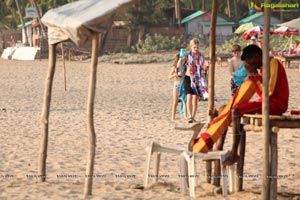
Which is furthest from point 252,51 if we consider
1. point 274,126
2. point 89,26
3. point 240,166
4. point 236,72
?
point 236,72

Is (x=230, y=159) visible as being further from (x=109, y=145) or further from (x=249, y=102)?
(x=109, y=145)

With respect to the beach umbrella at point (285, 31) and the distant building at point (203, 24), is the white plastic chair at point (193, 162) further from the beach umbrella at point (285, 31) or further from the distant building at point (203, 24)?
the distant building at point (203, 24)

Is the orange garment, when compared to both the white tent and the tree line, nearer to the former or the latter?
the white tent

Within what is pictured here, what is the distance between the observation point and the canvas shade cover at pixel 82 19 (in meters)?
6.69

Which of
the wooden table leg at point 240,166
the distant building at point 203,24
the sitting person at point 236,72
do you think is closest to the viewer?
the wooden table leg at point 240,166

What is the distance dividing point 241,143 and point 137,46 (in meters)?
39.0

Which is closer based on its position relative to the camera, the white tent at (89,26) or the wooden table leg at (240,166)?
the white tent at (89,26)

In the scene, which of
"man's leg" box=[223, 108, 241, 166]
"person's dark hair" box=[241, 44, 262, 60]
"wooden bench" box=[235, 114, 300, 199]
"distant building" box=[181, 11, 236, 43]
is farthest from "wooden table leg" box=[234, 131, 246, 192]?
"distant building" box=[181, 11, 236, 43]

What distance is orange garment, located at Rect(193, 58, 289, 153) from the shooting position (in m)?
6.75

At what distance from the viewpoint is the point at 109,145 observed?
35.1 ft

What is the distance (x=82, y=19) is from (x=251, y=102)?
1.53m

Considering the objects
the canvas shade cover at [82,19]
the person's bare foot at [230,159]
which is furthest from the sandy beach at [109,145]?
the canvas shade cover at [82,19]

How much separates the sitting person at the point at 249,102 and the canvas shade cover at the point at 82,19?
117cm

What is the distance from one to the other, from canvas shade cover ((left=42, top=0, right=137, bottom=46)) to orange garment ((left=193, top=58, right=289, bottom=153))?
1.19 m
